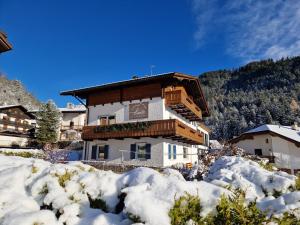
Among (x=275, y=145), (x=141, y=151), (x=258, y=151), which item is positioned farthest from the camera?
(x=258, y=151)

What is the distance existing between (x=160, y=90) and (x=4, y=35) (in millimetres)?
12974

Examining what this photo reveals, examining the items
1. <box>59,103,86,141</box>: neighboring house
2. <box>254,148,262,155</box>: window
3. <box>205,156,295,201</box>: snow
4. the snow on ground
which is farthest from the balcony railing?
<box>205,156,295,201</box>: snow

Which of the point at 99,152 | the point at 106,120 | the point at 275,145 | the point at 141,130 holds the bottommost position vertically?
the point at 99,152

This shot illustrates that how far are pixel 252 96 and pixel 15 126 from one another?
10368 centimetres

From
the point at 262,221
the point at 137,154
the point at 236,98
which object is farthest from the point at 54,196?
the point at 236,98

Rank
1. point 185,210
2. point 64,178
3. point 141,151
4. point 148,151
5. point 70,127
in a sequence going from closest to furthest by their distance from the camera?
point 185,210
point 64,178
point 148,151
point 141,151
point 70,127

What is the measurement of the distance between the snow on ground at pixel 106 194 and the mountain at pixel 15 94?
89145mm

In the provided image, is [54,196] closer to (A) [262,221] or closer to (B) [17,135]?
(A) [262,221]

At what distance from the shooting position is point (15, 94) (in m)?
92.5

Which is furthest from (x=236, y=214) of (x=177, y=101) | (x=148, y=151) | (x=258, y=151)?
(x=258, y=151)

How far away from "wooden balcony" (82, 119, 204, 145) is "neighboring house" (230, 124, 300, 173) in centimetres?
1424

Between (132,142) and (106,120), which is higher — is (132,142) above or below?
below

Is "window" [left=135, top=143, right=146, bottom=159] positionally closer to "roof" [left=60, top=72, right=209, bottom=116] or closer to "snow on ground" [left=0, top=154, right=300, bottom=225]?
"roof" [left=60, top=72, right=209, bottom=116]

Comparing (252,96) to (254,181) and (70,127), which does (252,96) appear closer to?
(70,127)
